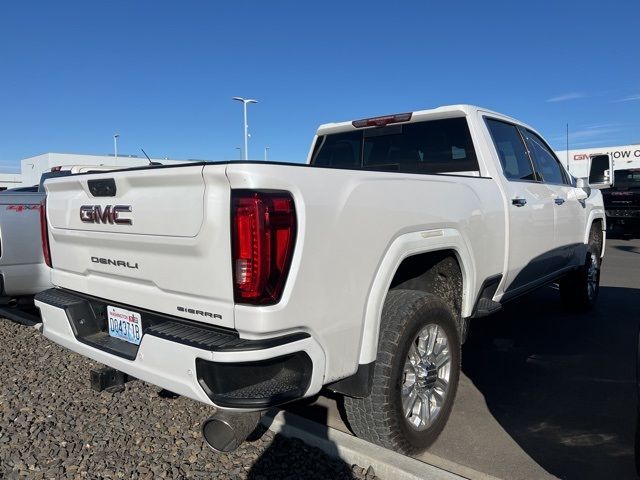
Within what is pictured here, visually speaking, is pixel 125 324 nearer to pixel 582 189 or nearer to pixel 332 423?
pixel 332 423

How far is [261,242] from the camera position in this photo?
204 centimetres

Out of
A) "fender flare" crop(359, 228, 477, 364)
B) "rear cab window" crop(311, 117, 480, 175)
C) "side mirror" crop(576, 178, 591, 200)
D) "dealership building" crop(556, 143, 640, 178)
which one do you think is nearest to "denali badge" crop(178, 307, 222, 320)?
"fender flare" crop(359, 228, 477, 364)

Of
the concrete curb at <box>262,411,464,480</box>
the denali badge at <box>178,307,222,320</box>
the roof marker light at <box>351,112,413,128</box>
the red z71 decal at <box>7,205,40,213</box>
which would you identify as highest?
the roof marker light at <box>351,112,413,128</box>

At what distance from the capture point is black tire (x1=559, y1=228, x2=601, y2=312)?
604 cm

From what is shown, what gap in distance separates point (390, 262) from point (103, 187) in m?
1.53

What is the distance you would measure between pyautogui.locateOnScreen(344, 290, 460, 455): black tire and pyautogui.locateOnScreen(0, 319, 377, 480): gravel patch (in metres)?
0.23

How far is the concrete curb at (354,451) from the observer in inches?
100

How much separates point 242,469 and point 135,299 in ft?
3.58

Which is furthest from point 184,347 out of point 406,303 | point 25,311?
point 25,311

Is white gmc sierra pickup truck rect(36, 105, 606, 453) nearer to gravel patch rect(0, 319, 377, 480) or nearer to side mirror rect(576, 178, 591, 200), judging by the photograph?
gravel patch rect(0, 319, 377, 480)

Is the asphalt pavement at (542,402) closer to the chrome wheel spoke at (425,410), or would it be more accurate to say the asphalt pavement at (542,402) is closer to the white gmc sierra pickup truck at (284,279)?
the chrome wheel spoke at (425,410)

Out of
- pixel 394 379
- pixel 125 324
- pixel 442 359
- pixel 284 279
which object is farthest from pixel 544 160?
pixel 125 324

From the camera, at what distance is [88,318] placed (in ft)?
9.71

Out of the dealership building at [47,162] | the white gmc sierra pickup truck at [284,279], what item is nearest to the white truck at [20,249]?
the white gmc sierra pickup truck at [284,279]
